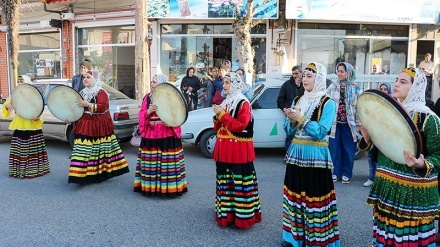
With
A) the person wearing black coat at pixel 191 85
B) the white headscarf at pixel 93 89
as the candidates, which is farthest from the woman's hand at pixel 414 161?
the person wearing black coat at pixel 191 85

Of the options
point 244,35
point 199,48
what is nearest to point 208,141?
point 244,35

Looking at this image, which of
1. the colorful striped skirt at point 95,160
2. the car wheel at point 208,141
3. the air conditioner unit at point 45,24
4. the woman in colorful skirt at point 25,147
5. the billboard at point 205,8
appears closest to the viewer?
the colorful striped skirt at point 95,160

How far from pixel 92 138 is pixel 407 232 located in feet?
15.1

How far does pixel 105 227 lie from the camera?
4891 mm

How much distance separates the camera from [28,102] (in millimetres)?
7102

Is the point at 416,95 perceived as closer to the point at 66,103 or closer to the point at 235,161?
the point at 235,161

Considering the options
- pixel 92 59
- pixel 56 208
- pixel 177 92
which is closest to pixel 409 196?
pixel 177 92

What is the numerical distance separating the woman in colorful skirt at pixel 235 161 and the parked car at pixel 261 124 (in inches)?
143

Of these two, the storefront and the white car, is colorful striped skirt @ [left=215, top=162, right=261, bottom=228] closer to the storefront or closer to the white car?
the white car

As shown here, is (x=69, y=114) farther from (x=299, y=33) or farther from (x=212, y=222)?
(x=299, y=33)

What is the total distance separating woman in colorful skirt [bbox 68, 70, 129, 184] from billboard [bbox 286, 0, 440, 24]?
7.78m

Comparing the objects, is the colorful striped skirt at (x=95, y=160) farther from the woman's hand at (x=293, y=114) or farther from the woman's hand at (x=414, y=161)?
the woman's hand at (x=414, y=161)

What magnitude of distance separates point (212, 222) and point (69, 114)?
2.88 meters

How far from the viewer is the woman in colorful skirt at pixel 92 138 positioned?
6316 mm
